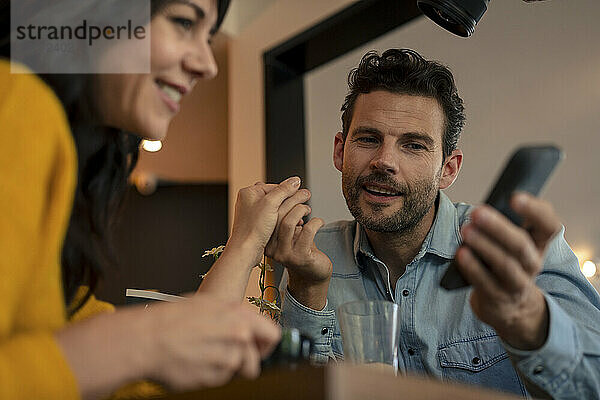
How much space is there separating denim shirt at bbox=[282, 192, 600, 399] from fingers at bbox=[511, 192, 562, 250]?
0.15 metres

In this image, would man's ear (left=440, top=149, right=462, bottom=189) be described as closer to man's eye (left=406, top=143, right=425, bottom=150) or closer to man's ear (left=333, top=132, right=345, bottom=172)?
man's eye (left=406, top=143, right=425, bottom=150)

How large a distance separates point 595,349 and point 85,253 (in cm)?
72

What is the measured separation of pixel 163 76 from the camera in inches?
24.8

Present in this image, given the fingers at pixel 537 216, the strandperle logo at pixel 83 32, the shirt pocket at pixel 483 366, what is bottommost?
the shirt pocket at pixel 483 366

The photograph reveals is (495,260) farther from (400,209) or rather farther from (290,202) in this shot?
(400,209)

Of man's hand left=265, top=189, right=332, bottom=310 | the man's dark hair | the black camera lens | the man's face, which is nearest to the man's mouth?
the man's face

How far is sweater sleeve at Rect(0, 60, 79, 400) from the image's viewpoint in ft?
1.28

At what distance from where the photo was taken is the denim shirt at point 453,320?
0.81m

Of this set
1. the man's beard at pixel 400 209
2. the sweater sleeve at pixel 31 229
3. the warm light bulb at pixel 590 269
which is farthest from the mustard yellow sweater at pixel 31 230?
the warm light bulb at pixel 590 269

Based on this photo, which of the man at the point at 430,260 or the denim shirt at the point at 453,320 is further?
the denim shirt at the point at 453,320

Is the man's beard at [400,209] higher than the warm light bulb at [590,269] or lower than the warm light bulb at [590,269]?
higher

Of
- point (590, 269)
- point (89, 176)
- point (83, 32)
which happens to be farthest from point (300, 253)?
point (590, 269)

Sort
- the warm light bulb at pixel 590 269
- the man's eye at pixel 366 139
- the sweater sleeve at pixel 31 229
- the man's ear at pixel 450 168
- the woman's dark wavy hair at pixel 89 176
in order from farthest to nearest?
the warm light bulb at pixel 590 269
the man's ear at pixel 450 168
the man's eye at pixel 366 139
the woman's dark wavy hair at pixel 89 176
the sweater sleeve at pixel 31 229

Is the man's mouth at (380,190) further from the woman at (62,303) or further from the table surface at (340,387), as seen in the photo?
the table surface at (340,387)
